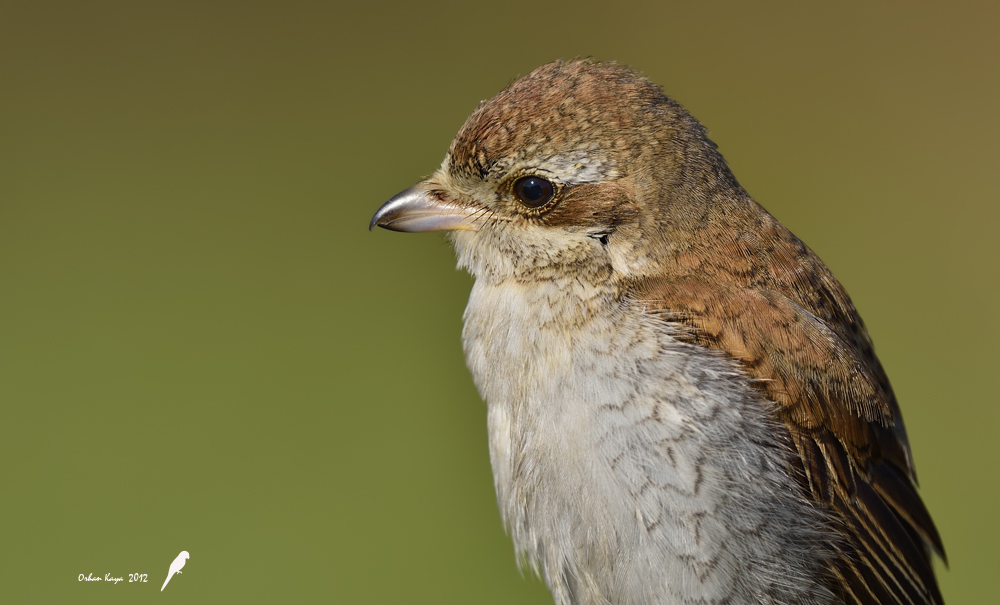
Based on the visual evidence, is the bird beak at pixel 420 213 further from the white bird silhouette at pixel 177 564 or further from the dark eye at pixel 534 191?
the white bird silhouette at pixel 177 564

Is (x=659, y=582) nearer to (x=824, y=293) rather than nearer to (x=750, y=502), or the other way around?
(x=750, y=502)

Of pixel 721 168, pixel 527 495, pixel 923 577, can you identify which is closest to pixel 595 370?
pixel 527 495

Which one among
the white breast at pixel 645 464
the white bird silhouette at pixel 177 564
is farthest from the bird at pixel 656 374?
the white bird silhouette at pixel 177 564

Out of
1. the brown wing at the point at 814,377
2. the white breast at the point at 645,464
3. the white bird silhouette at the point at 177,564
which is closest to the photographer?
the white breast at the point at 645,464

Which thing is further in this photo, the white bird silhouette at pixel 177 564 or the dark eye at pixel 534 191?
the white bird silhouette at pixel 177 564

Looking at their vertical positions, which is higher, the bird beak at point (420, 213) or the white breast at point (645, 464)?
the bird beak at point (420, 213)

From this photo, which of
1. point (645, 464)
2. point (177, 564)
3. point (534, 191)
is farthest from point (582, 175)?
point (177, 564)

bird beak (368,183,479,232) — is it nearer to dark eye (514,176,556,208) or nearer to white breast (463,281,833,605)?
dark eye (514,176,556,208)
